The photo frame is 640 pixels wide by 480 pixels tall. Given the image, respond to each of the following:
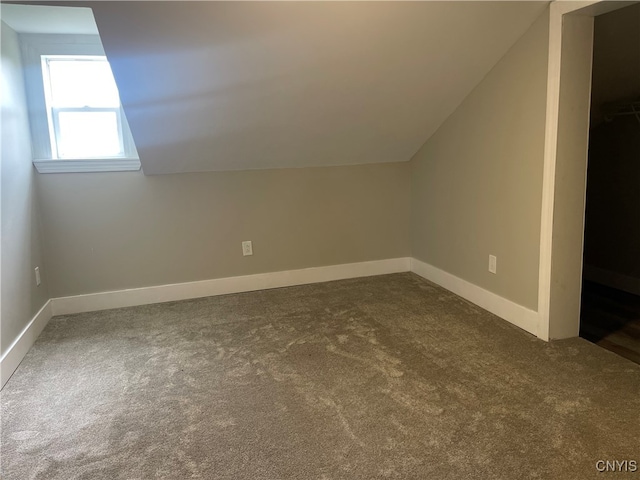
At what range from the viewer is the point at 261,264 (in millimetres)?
3533

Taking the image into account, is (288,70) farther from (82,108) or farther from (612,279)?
(612,279)

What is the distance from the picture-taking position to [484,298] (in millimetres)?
2924

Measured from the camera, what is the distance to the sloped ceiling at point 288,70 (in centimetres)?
212

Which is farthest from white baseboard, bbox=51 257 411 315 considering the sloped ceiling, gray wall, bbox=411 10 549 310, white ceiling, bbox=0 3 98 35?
white ceiling, bbox=0 3 98 35

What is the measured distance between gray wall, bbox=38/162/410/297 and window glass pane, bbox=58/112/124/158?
195 mm

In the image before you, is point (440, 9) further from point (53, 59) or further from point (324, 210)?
point (53, 59)

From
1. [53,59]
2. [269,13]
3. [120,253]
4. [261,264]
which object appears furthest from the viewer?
[261,264]

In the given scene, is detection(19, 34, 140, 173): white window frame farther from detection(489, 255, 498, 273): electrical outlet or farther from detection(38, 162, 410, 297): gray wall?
detection(489, 255, 498, 273): electrical outlet

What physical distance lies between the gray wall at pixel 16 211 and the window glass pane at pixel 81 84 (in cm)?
24

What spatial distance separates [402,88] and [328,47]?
634 millimetres

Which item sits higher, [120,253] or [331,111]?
[331,111]

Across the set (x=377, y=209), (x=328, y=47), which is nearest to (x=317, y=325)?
(x=377, y=209)

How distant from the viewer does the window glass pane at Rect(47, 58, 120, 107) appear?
3.04 metres

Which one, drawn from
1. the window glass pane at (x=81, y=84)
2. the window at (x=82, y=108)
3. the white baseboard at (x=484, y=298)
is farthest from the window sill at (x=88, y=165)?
the white baseboard at (x=484, y=298)
